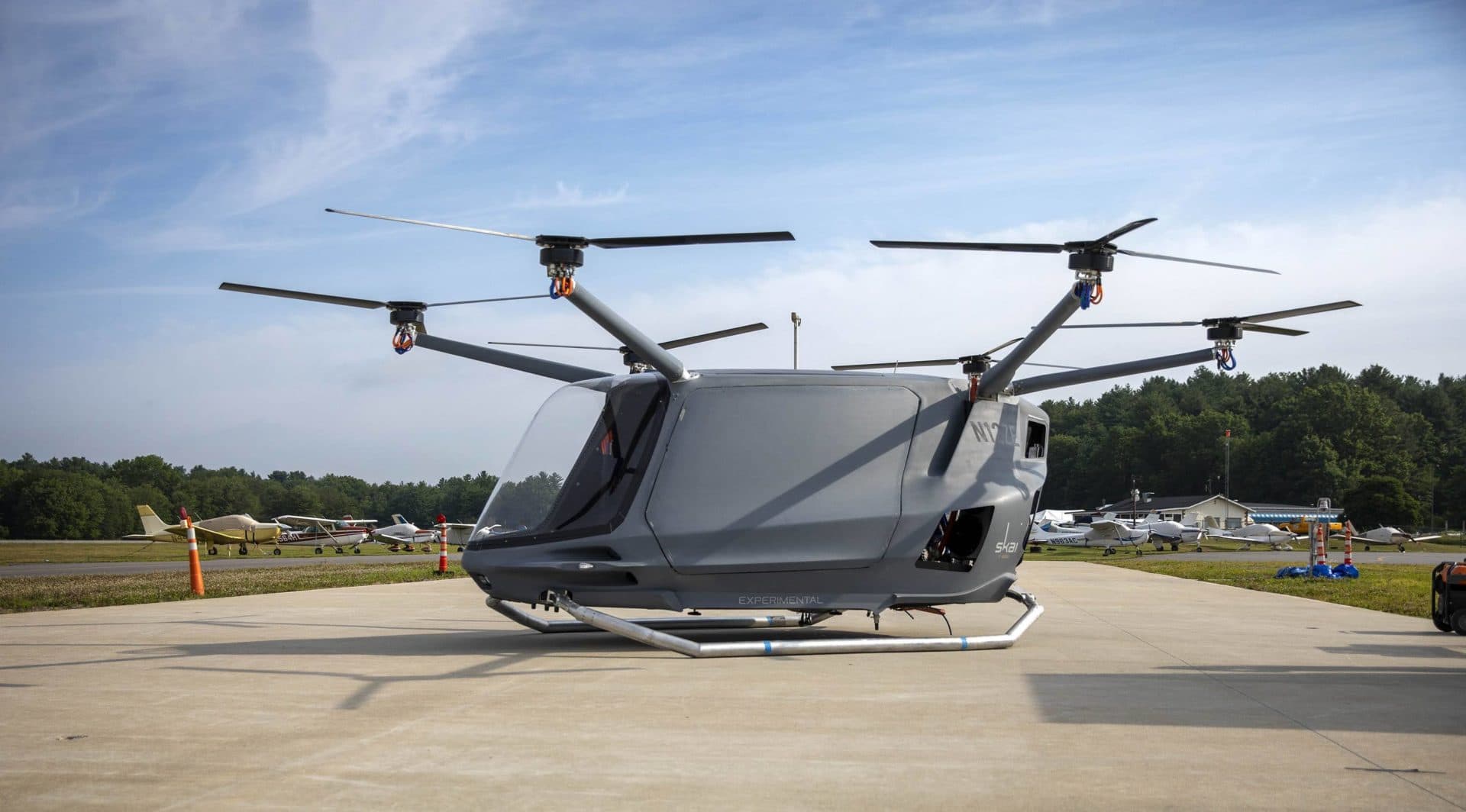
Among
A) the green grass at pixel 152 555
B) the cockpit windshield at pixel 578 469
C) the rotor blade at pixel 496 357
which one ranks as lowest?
the green grass at pixel 152 555

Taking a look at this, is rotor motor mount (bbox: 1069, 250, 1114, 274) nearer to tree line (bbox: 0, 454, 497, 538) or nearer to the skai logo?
the skai logo

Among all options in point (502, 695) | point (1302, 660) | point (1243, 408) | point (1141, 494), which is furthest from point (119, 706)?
point (1243, 408)

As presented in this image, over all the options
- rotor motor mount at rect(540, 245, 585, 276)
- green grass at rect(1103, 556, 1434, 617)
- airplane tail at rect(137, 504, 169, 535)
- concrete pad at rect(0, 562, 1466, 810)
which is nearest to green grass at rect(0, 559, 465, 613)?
concrete pad at rect(0, 562, 1466, 810)

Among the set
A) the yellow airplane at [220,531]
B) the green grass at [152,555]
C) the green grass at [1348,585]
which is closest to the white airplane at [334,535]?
the green grass at [152,555]

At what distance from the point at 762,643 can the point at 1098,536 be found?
2012 inches

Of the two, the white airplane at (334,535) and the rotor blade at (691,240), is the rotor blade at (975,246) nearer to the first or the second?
the rotor blade at (691,240)

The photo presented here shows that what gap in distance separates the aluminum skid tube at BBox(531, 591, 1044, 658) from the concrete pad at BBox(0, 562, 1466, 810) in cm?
14

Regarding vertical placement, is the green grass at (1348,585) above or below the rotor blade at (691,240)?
below

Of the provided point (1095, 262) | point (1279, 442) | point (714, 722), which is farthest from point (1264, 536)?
point (1279, 442)

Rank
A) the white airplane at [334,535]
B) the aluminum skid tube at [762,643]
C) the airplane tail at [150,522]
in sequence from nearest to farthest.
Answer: the aluminum skid tube at [762,643] → the airplane tail at [150,522] → the white airplane at [334,535]

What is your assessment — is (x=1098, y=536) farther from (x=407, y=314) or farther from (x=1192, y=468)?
(x=1192, y=468)

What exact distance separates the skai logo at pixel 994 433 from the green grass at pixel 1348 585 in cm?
754

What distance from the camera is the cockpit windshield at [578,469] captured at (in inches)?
397

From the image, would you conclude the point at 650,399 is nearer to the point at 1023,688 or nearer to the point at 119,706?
the point at 1023,688
